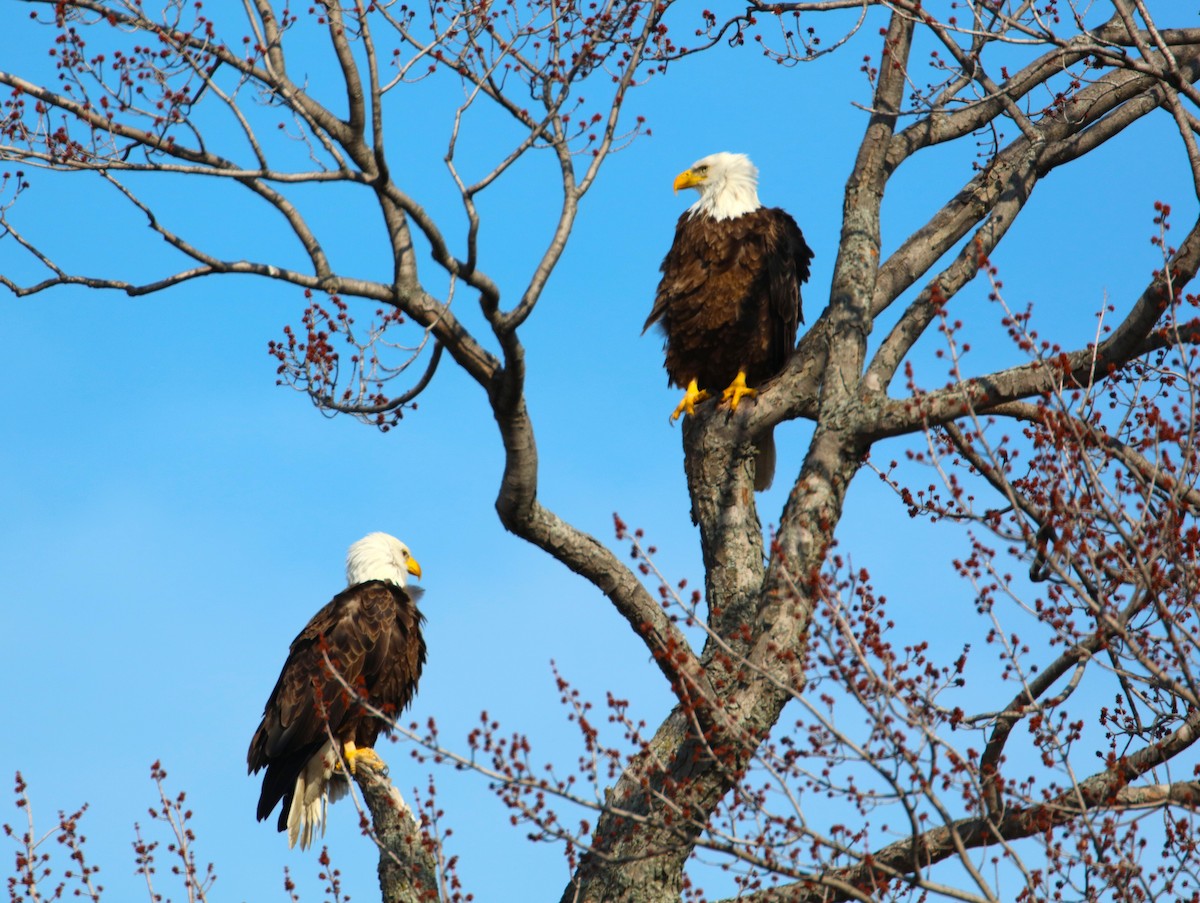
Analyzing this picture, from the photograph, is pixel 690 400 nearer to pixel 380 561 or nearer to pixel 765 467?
pixel 765 467

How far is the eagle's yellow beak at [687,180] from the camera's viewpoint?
7.32 m

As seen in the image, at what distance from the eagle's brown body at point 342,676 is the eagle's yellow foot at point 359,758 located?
0.36 ft

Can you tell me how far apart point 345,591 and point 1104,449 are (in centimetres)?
471

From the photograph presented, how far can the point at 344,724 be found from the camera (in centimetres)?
679

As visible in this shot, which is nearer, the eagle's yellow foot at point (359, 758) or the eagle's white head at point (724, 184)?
the eagle's yellow foot at point (359, 758)

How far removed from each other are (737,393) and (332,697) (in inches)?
94.7

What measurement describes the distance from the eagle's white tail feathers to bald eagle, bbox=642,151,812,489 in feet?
8.35

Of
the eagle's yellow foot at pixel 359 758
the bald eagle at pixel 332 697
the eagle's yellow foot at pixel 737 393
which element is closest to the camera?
the eagle's yellow foot at pixel 737 393

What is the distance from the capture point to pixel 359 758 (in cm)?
638

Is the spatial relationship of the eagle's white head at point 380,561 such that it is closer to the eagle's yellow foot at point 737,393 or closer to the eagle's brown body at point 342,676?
the eagle's brown body at point 342,676

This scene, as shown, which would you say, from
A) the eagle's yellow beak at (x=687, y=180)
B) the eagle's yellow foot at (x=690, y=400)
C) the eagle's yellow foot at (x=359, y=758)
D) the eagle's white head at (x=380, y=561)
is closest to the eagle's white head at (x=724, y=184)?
the eagle's yellow beak at (x=687, y=180)

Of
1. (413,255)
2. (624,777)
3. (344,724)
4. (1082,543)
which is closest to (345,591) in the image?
(344,724)

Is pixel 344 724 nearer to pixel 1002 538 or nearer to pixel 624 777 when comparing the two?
pixel 624 777

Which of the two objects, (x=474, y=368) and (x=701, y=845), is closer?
(x=701, y=845)
